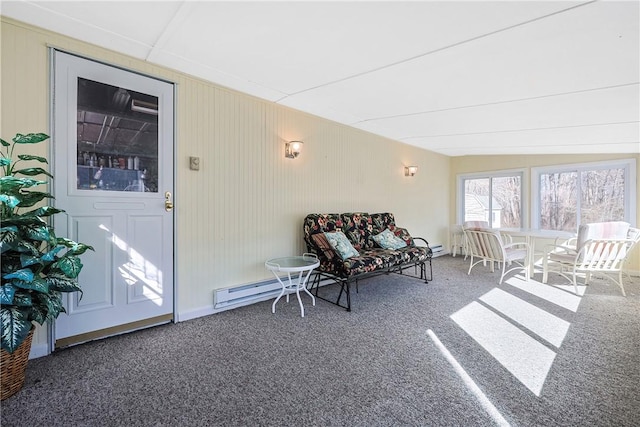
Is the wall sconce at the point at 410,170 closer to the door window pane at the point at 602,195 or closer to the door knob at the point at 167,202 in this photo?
the door window pane at the point at 602,195

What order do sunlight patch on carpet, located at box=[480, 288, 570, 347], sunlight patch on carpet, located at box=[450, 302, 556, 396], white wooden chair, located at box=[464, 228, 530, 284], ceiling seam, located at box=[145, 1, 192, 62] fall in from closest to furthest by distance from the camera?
ceiling seam, located at box=[145, 1, 192, 62]
sunlight patch on carpet, located at box=[450, 302, 556, 396]
sunlight patch on carpet, located at box=[480, 288, 570, 347]
white wooden chair, located at box=[464, 228, 530, 284]

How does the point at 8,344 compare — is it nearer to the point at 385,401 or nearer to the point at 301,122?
the point at 385,401

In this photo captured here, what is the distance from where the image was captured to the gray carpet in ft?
4.86

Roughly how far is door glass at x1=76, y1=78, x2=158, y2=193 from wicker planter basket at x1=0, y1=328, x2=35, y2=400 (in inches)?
45.4

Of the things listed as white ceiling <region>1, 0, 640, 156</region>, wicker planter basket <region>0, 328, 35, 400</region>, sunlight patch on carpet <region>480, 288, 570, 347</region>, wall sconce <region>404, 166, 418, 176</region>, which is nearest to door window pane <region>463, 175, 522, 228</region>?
wall sconce <region>404, 166, 418, 176</region>

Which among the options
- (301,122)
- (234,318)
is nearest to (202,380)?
(234,318)

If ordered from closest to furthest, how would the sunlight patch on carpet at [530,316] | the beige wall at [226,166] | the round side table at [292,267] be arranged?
1. the beige wall at [226,166]
2. the sunlight patch on carpet at [530,316]
3. the round side table at [292,267]

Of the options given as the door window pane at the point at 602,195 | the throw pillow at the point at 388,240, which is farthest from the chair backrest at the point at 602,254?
the throw pillow at the point at 388,240

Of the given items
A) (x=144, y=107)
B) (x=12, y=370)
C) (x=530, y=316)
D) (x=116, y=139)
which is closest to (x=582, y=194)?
(x=530, y=316)

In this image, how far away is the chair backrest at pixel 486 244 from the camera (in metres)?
4.00

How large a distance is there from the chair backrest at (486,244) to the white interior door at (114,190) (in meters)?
4.10

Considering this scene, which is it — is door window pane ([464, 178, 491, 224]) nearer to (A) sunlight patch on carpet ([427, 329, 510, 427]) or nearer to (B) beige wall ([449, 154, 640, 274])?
(B) beige wall ([449, 154, 640, 274])

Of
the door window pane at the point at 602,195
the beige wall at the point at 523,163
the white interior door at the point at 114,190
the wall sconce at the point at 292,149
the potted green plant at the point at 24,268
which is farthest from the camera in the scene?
the door window pane at the point at 602,195

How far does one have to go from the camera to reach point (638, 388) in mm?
1697
